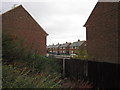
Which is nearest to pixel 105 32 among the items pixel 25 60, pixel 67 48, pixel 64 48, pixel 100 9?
pixel 100 9

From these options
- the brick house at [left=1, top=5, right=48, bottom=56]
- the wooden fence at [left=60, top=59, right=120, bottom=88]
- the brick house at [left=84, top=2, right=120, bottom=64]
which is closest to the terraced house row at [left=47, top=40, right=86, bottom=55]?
the brick house at [left=1, top=5, right=48, bottom=56]

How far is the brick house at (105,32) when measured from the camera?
1181 centimetres

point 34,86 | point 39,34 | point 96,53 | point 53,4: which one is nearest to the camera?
point 34,86

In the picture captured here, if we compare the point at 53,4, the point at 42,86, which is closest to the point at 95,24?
the point at 53,4

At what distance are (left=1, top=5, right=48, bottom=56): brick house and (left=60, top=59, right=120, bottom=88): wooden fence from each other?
24.9 ft

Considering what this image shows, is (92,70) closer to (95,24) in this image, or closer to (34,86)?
(34,86)

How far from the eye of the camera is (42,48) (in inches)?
754

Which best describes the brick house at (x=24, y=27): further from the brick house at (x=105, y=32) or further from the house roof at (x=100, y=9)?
the house roof at (x=100, y=9)

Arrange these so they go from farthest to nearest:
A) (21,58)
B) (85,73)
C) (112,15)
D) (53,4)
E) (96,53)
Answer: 1. (96,53)
2. (112,15)
3. (53,4)
4. (21,58)
5. (85,73)

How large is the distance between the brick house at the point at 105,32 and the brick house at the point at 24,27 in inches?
231

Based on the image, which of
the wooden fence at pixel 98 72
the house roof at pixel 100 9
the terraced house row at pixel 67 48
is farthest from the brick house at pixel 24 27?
the terraced house row at pixel 67 48

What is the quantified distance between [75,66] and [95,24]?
6.51 meters

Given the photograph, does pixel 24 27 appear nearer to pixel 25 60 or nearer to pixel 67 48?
pixel 25 60

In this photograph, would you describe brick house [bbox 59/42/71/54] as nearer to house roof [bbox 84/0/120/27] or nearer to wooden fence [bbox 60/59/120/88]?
house roof [bbox 84/0/120/27]
